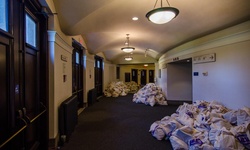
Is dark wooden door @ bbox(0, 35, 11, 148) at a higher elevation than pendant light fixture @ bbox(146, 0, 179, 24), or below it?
below

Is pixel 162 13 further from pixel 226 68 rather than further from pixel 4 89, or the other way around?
pixel 226 68

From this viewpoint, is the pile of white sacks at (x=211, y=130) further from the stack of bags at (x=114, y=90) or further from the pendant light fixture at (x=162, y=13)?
the stack of bags at (x=114, y=90)

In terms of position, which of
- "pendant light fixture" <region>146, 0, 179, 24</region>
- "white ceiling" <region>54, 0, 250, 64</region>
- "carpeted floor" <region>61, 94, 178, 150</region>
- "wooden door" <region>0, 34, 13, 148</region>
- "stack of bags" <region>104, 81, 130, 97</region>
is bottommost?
"carpeted floor" <region>61, 94, 178, 150</region>

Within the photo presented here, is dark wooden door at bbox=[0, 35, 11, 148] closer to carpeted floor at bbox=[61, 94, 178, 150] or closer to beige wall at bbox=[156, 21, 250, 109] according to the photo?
carpeted floor at bbox=[61, 94, 178, 150]

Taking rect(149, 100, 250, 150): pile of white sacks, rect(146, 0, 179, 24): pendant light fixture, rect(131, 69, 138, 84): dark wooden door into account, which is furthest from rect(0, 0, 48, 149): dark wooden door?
rect(131, 69, 138, 84): dark wooden door

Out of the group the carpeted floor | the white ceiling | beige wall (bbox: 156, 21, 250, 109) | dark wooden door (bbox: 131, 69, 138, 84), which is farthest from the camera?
dark wooden door (bbox: 131, 69, 138, 84)

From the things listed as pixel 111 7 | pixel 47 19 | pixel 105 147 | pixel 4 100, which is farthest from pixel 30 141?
pixel 111 7

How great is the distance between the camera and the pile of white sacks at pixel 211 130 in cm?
249

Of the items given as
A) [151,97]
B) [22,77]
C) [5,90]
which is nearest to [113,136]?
[22,77]

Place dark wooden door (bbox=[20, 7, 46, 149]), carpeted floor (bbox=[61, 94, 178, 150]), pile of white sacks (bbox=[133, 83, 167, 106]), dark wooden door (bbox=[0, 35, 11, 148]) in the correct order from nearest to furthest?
dark wooden door (bbox=[0, 35, 11, 148]) < dark wooden door (bbox=[20, 7, 46, 149]) < carpeted floor (bbox=[61, 94, 178, 150]) < pile of white sacks (bbox=[133, 83, 167, 106])

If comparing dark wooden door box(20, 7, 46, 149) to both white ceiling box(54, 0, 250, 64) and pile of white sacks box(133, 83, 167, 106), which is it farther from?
pile of white sacks box(133, 83, 167, 106)

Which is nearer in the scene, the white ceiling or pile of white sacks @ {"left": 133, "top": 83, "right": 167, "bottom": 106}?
the white ceiling

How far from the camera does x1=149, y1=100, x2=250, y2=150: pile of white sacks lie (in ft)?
8.18

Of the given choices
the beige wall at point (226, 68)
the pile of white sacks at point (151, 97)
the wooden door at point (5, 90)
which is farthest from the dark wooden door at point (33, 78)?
the pile of white sacks at point (151, 97)
